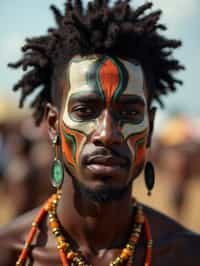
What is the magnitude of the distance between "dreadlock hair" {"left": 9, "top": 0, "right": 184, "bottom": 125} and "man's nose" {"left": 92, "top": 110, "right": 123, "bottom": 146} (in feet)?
1.58

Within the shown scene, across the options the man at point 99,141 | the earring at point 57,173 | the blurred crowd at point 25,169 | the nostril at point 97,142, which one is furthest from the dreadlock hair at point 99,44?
the blurred crowd at point 25,169

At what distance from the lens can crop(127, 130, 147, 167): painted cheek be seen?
4.86 m

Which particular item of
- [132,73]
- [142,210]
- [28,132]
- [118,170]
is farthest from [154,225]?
[28,132]

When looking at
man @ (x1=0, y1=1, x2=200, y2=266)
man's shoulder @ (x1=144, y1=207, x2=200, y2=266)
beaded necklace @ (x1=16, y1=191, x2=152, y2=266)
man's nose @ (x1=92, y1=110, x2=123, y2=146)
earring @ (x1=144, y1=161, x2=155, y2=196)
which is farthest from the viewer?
earring @ (x1=144, y1=161, x2=155, y2=196)

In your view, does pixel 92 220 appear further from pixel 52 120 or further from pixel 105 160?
pixel 52 120

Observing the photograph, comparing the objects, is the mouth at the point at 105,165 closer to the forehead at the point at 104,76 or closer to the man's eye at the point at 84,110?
the man's eye at the point at 84,110

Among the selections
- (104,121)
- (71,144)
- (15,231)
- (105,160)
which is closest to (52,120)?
(71,144)

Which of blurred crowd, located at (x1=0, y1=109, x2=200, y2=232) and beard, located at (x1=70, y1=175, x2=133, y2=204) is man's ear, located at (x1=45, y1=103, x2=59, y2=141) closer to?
beard, located at (x1=70, y1=175, x2=133, y2=204)

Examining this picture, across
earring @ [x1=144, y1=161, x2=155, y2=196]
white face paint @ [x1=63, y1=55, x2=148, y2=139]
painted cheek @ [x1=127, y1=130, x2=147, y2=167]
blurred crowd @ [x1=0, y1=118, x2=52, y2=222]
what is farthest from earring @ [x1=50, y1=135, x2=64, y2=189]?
blurred crowd @ [x1=0, y1=118, x2=52, y2=222]

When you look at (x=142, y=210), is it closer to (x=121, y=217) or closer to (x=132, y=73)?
(x=121, y=217)

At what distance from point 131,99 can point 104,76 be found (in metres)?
0.23

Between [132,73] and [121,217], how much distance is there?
977 mm

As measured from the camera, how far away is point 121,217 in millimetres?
5082

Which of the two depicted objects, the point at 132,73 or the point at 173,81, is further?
the point at 173,81
